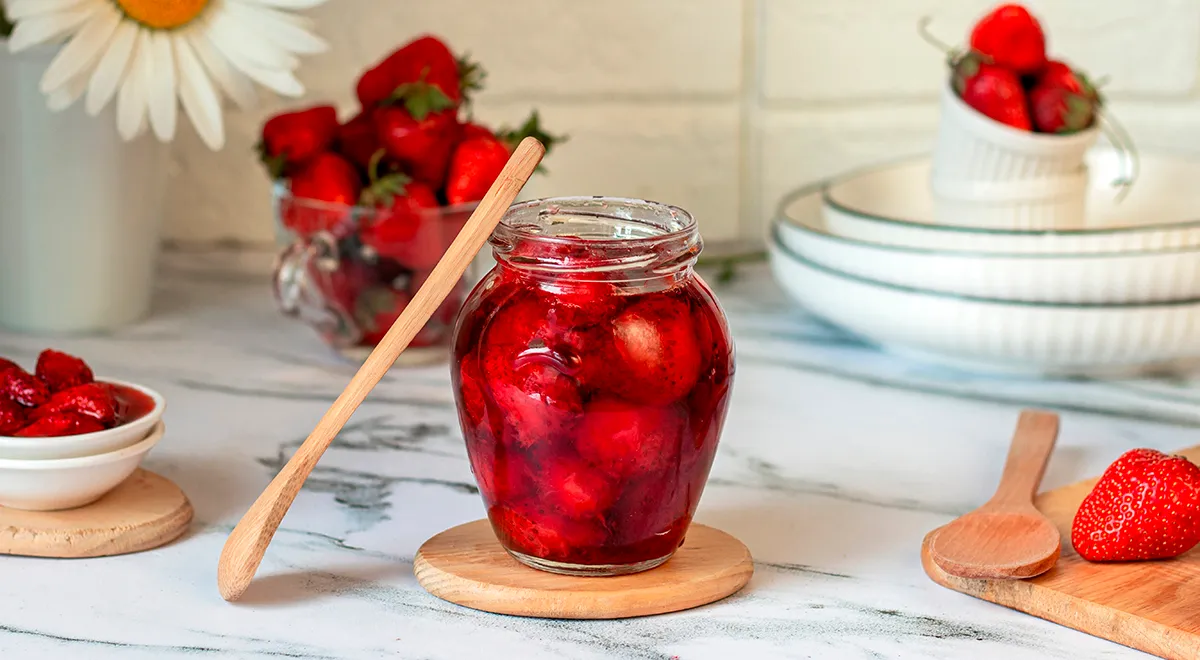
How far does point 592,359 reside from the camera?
2.14ft

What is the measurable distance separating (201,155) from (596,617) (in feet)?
3.11

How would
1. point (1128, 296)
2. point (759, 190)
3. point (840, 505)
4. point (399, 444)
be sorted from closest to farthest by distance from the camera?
point (840, 505) → point (399, 444) → point (1128, 296) → point (759, 190)

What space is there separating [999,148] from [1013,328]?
19 centimetres

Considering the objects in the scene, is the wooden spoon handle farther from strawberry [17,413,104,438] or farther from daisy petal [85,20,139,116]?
daisy petal [85,20,139,116]

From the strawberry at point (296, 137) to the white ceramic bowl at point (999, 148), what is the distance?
54cm

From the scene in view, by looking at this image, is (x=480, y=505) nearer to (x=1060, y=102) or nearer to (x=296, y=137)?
(x=296, y=137)

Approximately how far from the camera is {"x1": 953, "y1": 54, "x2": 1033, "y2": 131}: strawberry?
1.18m

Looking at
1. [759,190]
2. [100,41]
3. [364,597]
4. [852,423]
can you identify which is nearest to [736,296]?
[759,190]

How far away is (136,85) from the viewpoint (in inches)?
41.4

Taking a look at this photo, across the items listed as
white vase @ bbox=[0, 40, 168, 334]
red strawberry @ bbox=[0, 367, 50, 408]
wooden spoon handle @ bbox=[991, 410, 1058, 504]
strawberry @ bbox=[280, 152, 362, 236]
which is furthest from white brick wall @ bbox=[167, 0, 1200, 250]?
red strawberry @ bbox=[0, 367, 50, 408]

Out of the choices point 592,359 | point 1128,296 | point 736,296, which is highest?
point 592,359

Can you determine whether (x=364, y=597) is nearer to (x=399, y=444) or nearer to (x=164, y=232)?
(x=399, y=444)

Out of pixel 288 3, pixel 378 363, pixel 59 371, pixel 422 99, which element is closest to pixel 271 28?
pixel 288 3

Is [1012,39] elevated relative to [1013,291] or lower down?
elevated
